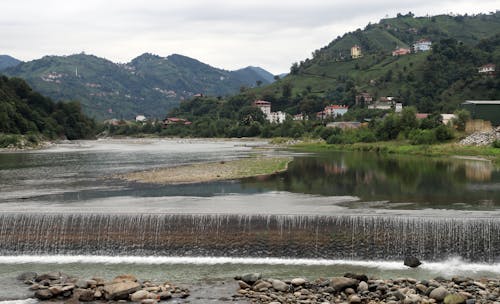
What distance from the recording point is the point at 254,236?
23.9m

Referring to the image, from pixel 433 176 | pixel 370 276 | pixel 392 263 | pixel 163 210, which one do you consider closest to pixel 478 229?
pixel 392 263

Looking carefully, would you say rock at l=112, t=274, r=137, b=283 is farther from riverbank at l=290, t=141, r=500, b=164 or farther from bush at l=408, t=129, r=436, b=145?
bush at l=408, t=129, r=436, b=145

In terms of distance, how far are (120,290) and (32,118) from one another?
5089 inches

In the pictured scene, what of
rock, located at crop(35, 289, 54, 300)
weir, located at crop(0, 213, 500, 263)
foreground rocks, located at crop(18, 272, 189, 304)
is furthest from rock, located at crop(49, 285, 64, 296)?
weir, located at crop(0, 213, 500, 263)

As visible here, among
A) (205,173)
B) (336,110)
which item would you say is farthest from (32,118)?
(336,110)

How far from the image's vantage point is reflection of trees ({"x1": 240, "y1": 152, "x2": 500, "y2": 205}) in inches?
1316

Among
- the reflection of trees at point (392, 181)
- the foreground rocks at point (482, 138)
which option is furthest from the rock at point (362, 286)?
the foreground rocks at point (482, 138)

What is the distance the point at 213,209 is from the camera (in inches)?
1081

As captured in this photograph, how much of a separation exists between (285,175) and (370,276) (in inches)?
1046

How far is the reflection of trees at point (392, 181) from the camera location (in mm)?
33438

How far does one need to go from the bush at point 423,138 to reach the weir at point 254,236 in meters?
59.8

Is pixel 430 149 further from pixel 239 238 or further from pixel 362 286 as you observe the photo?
pixel 362 286

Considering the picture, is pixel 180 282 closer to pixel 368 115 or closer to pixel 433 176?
pixel 433 176

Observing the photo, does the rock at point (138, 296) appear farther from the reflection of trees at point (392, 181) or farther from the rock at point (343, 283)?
the reflection of trees at point (392, 181)
